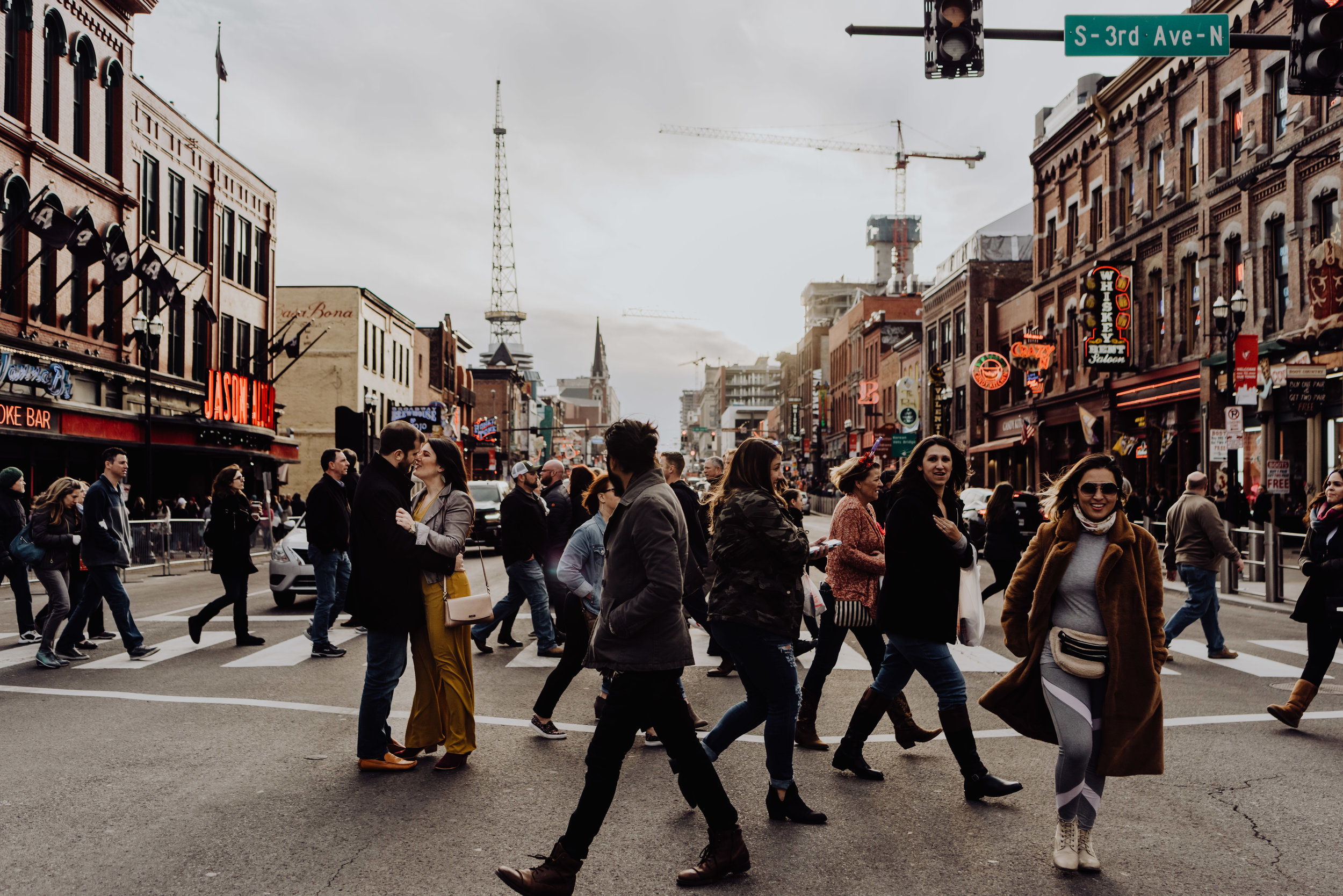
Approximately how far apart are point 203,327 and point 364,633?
26.2 metres

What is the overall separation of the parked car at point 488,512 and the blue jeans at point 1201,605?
48.7 feet

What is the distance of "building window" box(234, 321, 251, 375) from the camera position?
38.3 metres

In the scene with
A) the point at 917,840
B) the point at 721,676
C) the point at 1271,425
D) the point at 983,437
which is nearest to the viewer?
the point at 917,840

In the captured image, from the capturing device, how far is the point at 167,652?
11.1m

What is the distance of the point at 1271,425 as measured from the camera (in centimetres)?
2442

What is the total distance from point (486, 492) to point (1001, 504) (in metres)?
16.4

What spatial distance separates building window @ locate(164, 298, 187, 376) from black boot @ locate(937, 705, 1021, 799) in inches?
1237

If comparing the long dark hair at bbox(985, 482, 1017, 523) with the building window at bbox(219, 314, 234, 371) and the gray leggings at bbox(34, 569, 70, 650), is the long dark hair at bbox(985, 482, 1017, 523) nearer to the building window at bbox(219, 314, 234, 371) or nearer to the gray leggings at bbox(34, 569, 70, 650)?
the gray leggings at bbox(34, 569, 70, 650)

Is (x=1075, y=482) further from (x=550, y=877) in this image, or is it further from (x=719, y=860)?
(x=550, y=877)

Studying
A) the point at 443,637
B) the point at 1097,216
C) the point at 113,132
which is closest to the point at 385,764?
the point at 443,637

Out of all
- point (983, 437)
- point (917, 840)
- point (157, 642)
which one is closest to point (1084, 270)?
point (983, 437)

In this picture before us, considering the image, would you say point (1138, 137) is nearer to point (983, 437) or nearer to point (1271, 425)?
point (1271, 425)

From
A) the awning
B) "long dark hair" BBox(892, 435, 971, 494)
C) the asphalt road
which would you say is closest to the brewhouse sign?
the awning

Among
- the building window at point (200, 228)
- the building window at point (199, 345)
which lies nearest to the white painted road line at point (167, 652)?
the building window at point (199, 345)
